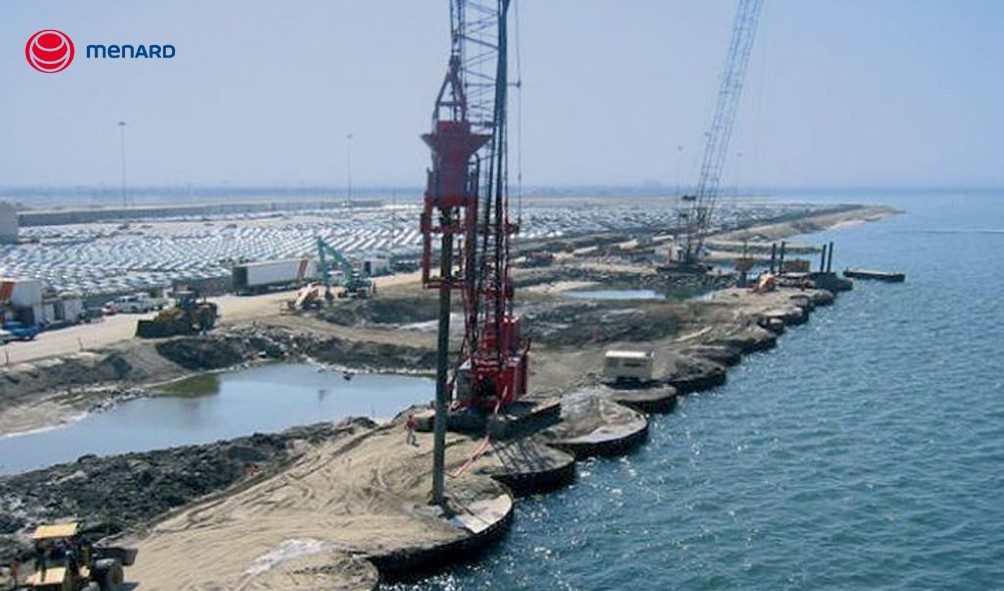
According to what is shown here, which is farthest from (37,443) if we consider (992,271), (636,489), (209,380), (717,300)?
(992,271)

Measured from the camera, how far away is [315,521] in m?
27.0

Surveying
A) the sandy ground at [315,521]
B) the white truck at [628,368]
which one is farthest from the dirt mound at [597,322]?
the sandy ground at [315,521]

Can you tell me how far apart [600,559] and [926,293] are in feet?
227

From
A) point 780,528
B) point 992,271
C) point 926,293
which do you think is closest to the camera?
point 780,528

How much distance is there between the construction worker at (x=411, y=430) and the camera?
3422 cm

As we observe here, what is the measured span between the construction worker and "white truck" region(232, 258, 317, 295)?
42.7 meters

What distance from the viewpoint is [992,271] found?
10619 cm

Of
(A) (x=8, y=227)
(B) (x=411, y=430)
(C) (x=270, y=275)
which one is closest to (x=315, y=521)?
(B) (x=411, y=430)

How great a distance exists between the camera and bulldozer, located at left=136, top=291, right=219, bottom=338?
5541cm

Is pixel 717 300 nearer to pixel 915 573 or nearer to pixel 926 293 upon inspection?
pixel 926 293

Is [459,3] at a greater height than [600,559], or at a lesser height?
greater

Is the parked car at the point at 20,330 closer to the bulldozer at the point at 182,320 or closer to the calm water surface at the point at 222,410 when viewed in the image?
the bulldozer at the point at 182,320

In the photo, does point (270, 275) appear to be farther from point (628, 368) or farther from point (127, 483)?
point (127, 483)

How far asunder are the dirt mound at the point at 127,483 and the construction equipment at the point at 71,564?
4101 millimetres
